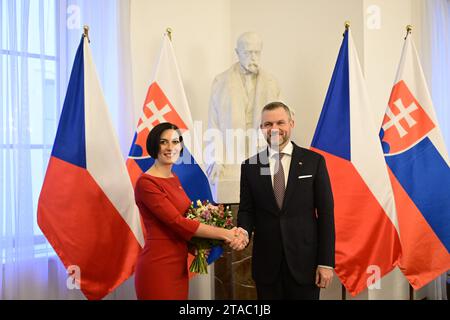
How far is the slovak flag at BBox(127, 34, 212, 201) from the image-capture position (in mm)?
2965

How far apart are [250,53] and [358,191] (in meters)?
1.24

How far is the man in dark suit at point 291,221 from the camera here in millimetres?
1941

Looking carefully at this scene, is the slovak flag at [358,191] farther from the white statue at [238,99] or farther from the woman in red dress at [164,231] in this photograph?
the woman in red dress at [164,231]

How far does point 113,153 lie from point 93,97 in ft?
1.24

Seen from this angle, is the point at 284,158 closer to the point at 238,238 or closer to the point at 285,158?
the point at 285,158

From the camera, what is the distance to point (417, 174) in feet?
10.2

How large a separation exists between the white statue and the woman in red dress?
1084 mm

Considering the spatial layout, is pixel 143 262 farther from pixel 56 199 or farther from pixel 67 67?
pixel 67 67

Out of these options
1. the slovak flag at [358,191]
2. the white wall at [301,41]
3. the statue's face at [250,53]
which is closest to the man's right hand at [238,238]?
the slovak flag at [358,191]

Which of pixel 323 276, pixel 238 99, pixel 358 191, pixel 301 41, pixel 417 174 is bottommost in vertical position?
pixel 323 276

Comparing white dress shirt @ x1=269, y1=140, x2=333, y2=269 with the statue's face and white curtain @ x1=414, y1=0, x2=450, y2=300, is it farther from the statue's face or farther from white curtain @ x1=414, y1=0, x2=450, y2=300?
white curtain @ x1=414, y1=0, x2=450, y2=300

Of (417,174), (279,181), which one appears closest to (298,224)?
(279,181)

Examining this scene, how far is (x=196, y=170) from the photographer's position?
3055 millimetres
